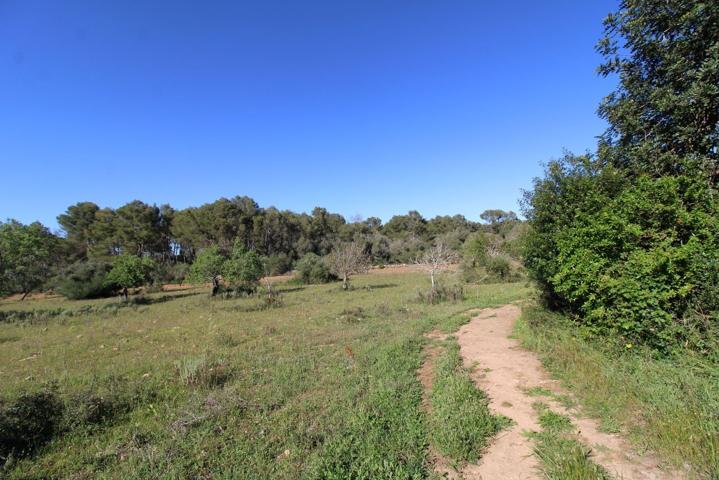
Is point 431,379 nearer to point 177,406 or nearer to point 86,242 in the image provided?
point 177,406

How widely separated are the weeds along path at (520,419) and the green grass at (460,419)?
4.6 inches

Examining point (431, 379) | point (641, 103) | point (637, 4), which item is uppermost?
point (637, 4)

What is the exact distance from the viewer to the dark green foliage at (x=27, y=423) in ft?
13.5

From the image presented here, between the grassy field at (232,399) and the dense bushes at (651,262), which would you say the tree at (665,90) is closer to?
the dense bushes at (651,262)

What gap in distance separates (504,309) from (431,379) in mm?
7157

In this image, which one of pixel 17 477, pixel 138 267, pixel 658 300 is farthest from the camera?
pixel 138 267

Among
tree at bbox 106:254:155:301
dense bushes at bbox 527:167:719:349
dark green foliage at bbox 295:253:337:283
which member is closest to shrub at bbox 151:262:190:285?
tree at bbox 106:254:155:301

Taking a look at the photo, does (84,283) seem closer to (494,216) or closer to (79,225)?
(79,225)

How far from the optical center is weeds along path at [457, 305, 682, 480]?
2.96 m

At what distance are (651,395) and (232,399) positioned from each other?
594cm

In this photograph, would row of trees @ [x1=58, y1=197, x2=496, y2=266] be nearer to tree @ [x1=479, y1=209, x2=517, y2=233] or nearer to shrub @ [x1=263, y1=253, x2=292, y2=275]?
shrub @ [x1=263, y1=253, x2=292, y2=275]

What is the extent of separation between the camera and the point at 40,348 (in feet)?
32.5

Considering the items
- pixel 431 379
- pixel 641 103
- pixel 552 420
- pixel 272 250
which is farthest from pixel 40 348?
pixel 272 250

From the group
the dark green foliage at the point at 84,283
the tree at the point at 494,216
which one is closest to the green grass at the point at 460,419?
Answer: the dark green foliage at the point at 84,283
